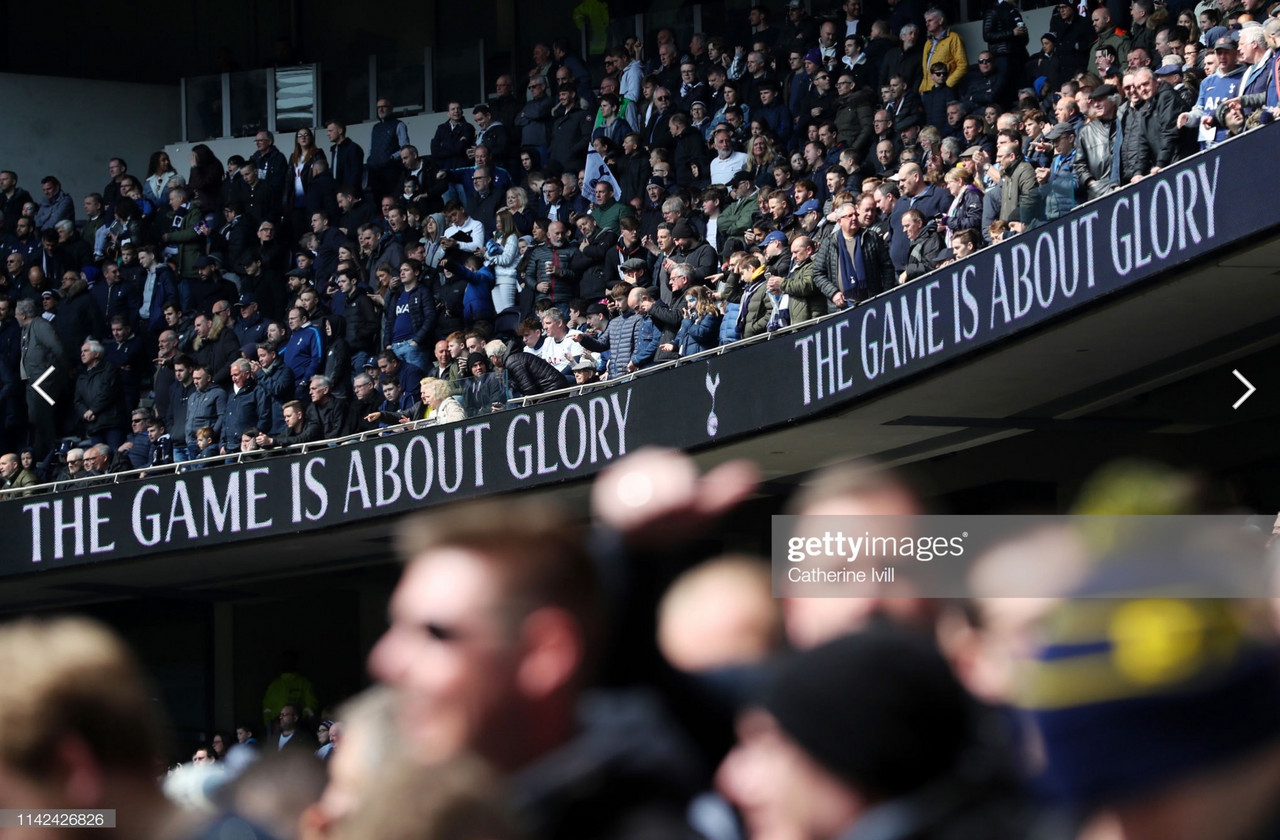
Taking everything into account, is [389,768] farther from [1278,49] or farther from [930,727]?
[1278,49]

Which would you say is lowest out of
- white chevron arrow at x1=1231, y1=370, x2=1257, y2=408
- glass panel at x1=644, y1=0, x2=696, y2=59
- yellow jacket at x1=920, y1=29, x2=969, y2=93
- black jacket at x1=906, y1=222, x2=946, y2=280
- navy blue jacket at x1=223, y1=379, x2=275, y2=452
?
white chevron arrow at x1=1231, y1=370, x2=1257, y2=408

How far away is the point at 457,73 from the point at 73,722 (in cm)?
2070

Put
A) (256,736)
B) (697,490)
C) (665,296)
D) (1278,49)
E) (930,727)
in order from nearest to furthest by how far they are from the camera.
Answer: (930,727) → (697,490) → (1278,49) → (665,296) → (256,736)

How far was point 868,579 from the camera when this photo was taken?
7.27ft

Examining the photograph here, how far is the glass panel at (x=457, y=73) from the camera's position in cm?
2180

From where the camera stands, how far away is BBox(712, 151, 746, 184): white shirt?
45.6ft

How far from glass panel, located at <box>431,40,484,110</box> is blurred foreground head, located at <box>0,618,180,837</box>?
66.6ft

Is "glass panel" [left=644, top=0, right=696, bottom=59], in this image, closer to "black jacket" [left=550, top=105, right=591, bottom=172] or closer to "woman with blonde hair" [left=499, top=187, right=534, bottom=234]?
"black jacket" [left=550, top=105, right=591, bottom=172]

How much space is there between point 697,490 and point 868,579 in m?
0.27

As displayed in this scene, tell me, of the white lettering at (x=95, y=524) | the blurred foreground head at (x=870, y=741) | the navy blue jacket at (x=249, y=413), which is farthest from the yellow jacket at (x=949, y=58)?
the blurred foreground head at (x=870, y=741)

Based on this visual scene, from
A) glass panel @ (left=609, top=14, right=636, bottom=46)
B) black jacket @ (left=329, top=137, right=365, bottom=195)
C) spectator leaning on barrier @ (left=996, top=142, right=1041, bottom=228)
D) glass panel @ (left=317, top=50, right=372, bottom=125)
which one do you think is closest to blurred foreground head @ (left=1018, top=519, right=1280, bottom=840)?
spectator leaning on barrier @ (left=996, top=142, right=1041, bottom=228)

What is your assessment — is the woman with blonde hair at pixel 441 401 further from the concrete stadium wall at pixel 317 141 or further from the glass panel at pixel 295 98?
the glass panel at pixel 295 98

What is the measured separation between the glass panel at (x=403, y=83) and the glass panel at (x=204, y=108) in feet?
6.95

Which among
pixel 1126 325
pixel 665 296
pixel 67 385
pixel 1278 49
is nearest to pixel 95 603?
pixel 67 385
